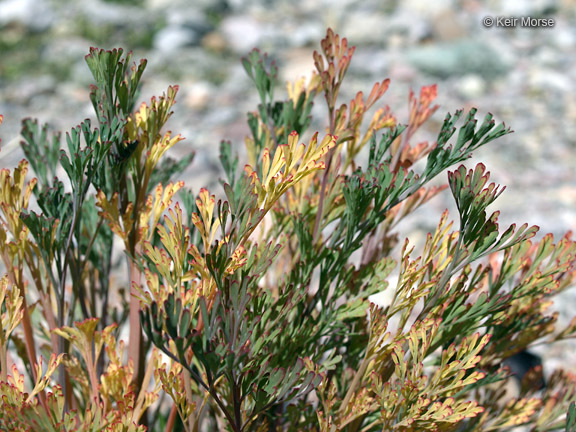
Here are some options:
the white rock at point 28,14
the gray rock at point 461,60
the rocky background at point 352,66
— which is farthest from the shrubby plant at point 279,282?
the white rock at point 28,14

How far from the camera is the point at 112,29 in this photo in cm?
646

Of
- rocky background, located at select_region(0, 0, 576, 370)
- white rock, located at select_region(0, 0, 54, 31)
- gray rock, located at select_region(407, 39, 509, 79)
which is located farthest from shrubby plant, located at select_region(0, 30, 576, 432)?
white rock, located at select_region(0, 0, 54, 31)

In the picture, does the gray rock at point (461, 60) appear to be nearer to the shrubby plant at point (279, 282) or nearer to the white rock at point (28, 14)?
the white rock at point (28, 14)

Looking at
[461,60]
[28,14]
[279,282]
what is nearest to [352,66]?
[461,60]

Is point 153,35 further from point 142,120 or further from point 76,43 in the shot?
point 142,120

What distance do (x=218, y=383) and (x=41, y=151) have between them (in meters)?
0.87

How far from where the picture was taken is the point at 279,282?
1308 millimetres

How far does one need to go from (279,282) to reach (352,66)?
4851mm

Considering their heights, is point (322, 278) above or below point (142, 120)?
below

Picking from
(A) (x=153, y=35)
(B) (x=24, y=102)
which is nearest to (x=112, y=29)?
(A) (x=153, y=35)

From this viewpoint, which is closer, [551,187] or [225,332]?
[225,332]

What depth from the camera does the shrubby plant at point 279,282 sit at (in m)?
0.95

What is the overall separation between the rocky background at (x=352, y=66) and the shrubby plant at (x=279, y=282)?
7.13ft

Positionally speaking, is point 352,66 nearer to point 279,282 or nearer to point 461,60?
point 461,60
